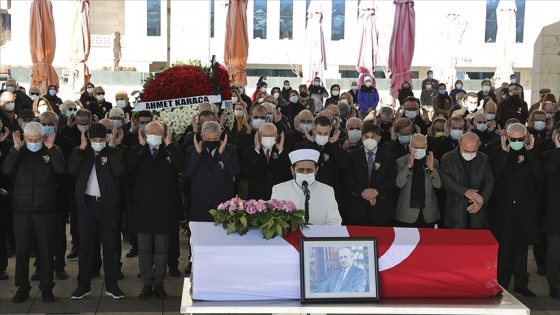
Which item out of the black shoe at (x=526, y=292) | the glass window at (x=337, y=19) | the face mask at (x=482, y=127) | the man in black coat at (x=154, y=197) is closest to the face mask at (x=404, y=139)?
the face mask at (x=482, y=127)

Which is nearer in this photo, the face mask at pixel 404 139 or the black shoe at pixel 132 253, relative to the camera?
the face mask at pixel 404 139

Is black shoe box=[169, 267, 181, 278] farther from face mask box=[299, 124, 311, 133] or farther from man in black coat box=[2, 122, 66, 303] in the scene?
face mask box=[299, 124, 311, 133]

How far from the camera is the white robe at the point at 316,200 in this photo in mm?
7805

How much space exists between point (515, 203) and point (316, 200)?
3.25m

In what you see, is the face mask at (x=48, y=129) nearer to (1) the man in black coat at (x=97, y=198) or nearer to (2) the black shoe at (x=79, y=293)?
(1) the man in black coat at (x=97, y=198)

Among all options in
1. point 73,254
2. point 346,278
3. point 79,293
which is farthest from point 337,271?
point 73,254

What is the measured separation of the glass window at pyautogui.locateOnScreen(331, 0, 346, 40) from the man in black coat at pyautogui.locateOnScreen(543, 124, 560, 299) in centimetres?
4074

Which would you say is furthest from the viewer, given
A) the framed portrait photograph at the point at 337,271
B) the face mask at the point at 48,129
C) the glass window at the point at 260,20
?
the glass window at the point at 260,20

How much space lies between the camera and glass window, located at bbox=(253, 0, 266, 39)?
50.6 metres

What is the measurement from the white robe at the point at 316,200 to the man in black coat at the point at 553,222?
11.3ft

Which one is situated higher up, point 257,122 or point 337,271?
point 257,122

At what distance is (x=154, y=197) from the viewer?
9.57m

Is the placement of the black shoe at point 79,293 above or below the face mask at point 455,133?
below

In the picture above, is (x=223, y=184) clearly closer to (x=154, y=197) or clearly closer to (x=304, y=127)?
(x=154, y=197)
